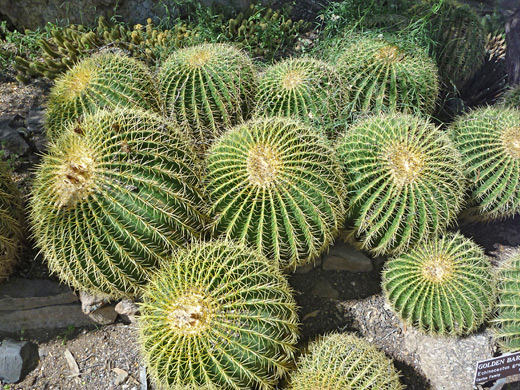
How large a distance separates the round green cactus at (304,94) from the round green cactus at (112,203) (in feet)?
3.21

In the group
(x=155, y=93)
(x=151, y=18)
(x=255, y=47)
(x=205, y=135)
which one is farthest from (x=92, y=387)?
(x=151, y=18)

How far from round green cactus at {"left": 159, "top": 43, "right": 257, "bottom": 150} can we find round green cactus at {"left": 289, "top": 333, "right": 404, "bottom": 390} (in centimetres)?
167

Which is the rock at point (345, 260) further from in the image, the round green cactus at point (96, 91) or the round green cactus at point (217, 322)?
the round green cactus at point (96, 91)

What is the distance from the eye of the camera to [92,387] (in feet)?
9.46

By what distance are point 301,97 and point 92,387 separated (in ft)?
8.03

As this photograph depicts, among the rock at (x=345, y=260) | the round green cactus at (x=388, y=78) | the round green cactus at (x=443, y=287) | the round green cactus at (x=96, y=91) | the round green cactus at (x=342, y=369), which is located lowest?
the rock at (x=345, y=260)

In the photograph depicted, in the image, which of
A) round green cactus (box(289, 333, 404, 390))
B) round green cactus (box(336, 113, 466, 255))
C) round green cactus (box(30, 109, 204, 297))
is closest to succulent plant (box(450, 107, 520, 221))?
round green cactus (box(336, 113, 466, 255))

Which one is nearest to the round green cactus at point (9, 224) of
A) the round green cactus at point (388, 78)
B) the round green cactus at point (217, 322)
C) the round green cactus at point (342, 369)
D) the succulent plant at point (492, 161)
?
the round green cactus at point (217, 322)

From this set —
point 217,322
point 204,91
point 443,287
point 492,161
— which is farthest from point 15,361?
point 492,161

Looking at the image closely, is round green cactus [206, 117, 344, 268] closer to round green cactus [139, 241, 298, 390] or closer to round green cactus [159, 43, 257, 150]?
round green cactus [139, 241, 298, 390]

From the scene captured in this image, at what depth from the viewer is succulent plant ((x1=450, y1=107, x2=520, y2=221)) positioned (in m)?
3.22

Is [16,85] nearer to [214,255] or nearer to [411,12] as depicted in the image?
[214,255]

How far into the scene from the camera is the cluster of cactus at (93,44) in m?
4.47

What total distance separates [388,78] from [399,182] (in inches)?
42.0
